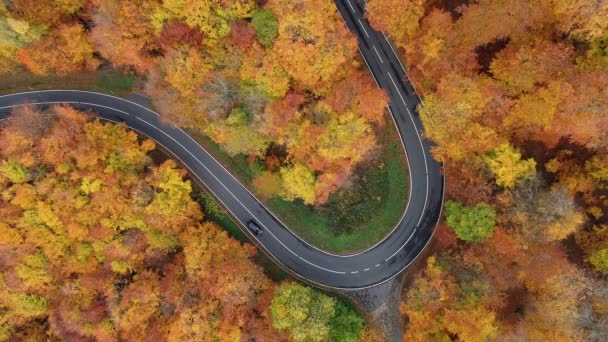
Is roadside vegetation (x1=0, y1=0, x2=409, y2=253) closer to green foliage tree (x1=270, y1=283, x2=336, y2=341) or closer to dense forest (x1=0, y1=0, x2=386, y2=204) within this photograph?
dense forest (x1=0, y1=0, x2=386, y2=204)

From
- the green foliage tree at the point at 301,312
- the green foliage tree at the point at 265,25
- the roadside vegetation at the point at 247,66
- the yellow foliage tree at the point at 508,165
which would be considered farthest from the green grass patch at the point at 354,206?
the green foliage tree at the point at 265,25

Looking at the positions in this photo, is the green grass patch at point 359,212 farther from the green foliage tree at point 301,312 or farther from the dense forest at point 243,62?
the green foliage tree at point 301,312

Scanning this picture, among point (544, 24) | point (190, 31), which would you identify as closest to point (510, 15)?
point (544, 24)

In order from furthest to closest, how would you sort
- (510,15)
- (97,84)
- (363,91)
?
(97,84)
(363,91)
(510,15)

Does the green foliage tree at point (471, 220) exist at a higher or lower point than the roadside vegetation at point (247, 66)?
lower

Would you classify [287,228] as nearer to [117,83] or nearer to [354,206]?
[354,206]

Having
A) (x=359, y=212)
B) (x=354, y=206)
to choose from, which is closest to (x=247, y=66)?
(x=354, y=206)

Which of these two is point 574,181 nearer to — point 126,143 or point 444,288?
point 444,288
